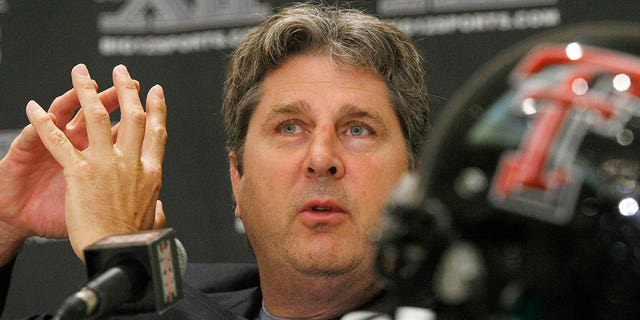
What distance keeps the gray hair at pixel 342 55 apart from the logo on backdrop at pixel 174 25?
36cm

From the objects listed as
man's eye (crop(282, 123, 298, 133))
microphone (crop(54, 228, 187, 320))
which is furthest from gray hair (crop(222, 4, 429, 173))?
microphone (crop(54, 228, 187, 320))

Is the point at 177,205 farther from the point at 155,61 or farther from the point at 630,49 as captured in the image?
the point at 630,49

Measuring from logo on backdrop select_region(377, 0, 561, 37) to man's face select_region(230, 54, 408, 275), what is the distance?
1.41 feet

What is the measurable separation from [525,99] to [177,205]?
1490mm

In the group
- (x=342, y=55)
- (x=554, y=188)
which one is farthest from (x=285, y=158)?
(x=554, y=188)

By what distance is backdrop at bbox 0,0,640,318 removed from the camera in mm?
2078

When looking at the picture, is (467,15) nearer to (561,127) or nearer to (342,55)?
(342,55)

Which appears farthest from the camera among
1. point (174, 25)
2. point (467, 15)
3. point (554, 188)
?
point (174, 25)

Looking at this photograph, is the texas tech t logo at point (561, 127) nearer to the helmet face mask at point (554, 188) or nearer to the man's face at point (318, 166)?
the helmet face mask at point (554, 188)

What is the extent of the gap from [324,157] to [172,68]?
2.74 feet

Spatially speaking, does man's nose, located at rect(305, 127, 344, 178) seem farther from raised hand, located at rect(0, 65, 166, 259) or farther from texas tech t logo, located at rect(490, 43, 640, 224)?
texas tech t logo, located at rect(490, 43, 640, 224)

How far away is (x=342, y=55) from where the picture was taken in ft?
5.47

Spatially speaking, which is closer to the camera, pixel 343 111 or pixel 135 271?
pixel 135 271

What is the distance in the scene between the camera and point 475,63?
80.7 inches
